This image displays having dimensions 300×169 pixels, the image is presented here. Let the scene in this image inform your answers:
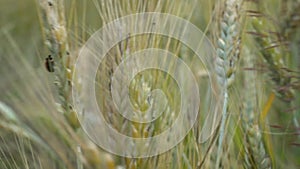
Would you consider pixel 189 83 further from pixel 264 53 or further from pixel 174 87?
pixel 264 53

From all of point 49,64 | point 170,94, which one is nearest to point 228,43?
point 170,94

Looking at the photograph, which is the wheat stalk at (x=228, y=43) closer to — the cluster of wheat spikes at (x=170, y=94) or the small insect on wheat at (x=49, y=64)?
the cluster of wheat spikes at (x=170, y=94)

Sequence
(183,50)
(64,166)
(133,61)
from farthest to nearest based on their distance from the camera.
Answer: (183,50) < (64,166) < (133,61)

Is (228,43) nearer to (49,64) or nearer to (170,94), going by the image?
(170,94)

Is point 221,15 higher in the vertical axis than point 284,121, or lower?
higher

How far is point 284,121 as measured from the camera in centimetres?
110

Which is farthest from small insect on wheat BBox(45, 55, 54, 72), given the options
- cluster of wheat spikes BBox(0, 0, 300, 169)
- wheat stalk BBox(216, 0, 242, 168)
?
wheat stalk BBox(216, 0, 242, 168)

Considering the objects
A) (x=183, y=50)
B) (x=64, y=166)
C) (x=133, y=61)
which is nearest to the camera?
(x=133, y=61)

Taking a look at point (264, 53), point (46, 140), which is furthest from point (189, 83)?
point (46, 140)

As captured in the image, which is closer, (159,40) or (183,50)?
(159,40)

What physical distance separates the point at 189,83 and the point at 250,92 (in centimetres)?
10

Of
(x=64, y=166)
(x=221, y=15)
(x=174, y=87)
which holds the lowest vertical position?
(x=64, y=166)

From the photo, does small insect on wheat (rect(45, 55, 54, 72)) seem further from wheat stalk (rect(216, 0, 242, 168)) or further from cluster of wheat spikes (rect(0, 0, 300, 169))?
wheat stalk (rect(216, 0, 242, 168))

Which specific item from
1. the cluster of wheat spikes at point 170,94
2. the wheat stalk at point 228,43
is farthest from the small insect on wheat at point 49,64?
the wheat stalk at point 228,43
